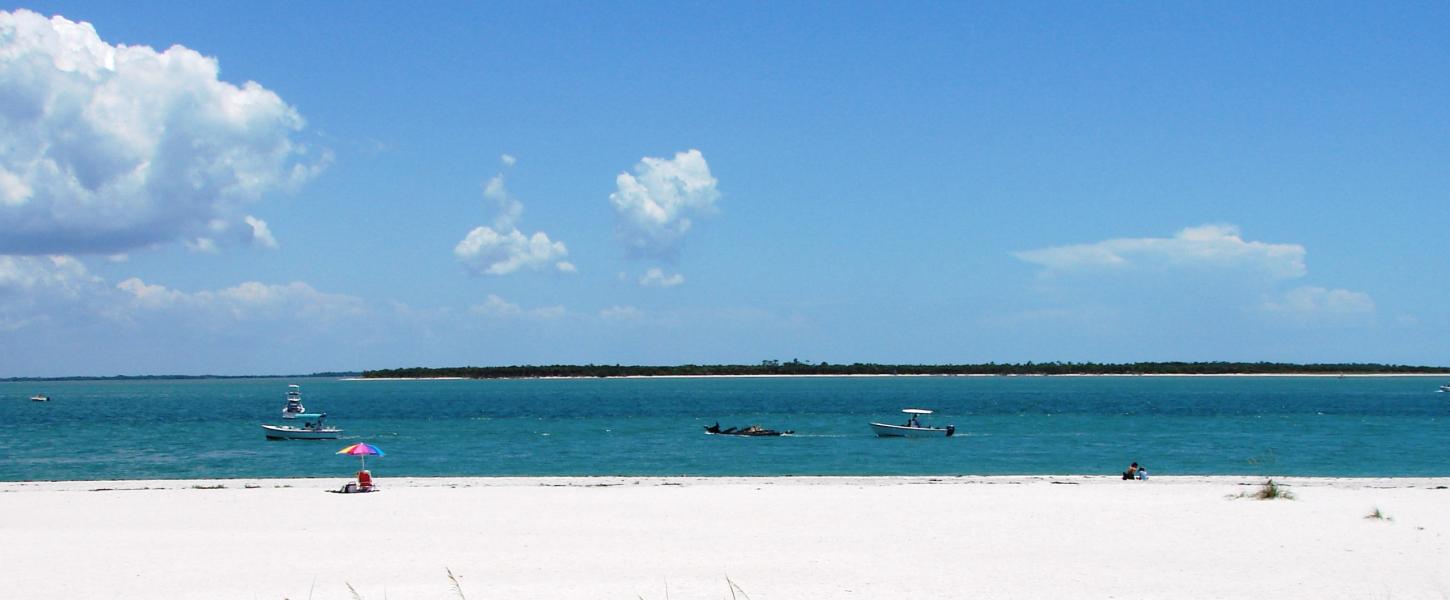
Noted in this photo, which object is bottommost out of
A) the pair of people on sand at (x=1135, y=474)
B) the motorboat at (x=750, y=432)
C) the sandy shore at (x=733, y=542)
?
the sandy shore at (x=733, y=542)

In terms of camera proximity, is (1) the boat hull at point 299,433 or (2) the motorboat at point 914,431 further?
(1) the boat hull at point 299,433

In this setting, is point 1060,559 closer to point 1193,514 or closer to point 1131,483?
point 1193,514

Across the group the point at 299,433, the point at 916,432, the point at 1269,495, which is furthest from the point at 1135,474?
the point at 299,433

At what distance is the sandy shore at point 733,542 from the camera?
15922 millimetres

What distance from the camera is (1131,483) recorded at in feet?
102

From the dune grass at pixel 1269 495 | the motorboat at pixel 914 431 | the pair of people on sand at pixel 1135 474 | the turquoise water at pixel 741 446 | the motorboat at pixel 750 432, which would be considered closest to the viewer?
the dune grass at pixel 1269 495

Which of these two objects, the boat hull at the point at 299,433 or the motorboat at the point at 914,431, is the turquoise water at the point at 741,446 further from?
the boat hull at the point at 299,433

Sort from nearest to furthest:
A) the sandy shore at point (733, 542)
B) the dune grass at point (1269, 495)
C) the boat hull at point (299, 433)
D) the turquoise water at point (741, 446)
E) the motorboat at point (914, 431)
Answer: the sandy shore at point (733, 542) → the dune grass at point (1269, 495) → the turquoise water at point (741, 446) → the motorboat at point (914, 431) → the boat hull at point (299, 433)

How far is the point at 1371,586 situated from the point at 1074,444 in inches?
1584

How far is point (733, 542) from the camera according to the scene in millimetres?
20297

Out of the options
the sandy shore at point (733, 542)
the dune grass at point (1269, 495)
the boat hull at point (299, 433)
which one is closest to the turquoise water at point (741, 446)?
the boat hull at point (299, 433)

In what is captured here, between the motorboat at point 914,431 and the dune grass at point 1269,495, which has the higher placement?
the motorboat at point 914,431

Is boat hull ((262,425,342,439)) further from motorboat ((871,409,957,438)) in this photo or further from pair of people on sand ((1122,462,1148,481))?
pair of people on sand ((1122,462,1148,481))

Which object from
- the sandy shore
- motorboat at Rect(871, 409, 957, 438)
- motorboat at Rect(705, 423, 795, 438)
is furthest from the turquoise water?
the sandy shore
